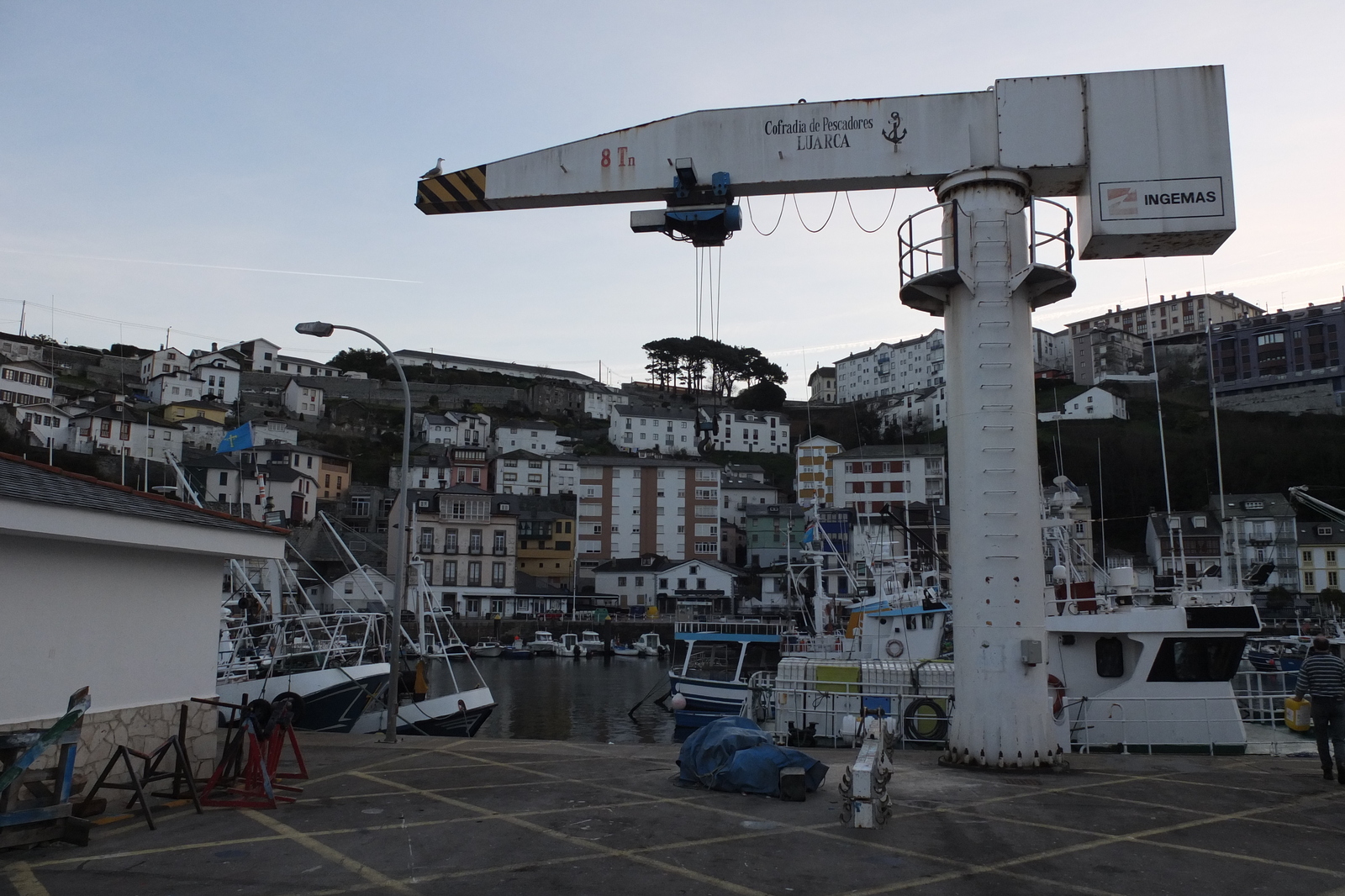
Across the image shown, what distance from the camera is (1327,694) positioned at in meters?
10.8

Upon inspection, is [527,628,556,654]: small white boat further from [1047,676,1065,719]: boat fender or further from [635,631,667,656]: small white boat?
[1047,676,1065,719]: boat fender

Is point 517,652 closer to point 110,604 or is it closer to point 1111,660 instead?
point 1111,660

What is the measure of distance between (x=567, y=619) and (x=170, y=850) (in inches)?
2721

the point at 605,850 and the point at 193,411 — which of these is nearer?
the point at 605,850

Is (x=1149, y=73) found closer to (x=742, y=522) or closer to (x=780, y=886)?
(x=780, y=886)

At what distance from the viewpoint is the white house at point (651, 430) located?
4429 inches

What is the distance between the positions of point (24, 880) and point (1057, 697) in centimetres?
1501

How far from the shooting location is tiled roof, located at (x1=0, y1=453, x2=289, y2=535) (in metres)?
8.48

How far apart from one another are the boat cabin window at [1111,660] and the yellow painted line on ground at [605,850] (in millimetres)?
12494

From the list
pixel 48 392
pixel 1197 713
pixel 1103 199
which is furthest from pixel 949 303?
pixel 48 392

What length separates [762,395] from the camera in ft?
426

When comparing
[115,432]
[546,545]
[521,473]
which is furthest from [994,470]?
[521,473]

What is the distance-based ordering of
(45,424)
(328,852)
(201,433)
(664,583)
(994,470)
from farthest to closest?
1. (201,433)
2. (664,583)
3. (45,424)
4. (994,470)
5. (328,852)

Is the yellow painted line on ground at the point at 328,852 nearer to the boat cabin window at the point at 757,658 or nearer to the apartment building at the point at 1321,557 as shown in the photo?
the boat cabin window at the point at 757,658
